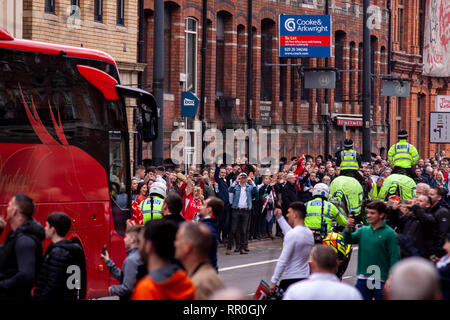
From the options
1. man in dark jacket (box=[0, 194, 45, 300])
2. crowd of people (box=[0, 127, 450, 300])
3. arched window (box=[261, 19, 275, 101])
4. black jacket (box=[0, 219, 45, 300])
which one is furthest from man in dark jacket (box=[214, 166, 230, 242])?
arched window (box=[261, 19, 275, 101])

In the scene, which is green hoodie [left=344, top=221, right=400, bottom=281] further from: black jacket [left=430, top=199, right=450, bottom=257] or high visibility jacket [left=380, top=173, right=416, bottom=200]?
high visibility jacket [left=380, top=173, right=416, bottom=200]

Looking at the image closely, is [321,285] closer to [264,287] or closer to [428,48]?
[264,287]

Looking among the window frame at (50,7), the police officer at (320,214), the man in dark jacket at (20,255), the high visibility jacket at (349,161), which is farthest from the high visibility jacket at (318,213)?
the window frame at (50,7)

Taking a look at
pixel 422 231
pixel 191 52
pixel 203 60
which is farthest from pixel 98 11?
pixel 422 231

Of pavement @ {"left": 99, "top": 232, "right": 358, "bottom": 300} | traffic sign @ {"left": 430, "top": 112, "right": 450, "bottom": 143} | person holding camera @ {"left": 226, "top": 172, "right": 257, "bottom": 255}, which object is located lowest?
pavement @ {"left": 99, "top": 232, "right": 358, "bottom": 300}

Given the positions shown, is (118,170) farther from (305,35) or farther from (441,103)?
(441,103)

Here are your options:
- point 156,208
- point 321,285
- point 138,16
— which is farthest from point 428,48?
point 321,285

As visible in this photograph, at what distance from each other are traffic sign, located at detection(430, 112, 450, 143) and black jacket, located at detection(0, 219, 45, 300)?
24725 millimetres

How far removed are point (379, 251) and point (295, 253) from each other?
2.92ft

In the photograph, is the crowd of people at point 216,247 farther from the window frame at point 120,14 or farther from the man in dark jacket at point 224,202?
the window frame at point 120,14

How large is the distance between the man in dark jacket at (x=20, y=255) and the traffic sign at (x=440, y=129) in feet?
80.7

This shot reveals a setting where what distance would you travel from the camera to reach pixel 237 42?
3819 cm

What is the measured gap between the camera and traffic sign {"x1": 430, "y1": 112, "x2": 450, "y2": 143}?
31.8 metres

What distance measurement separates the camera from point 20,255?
327 inches
